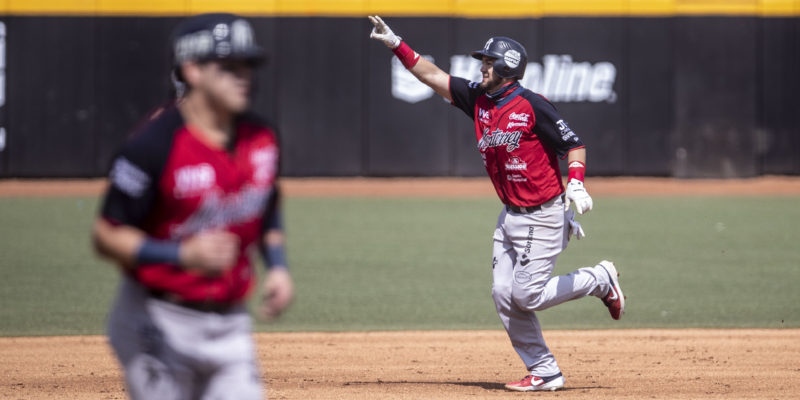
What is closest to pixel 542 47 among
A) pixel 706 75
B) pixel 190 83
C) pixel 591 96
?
pixel 591 96

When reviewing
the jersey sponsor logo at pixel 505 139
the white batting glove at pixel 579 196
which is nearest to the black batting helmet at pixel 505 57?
the jersey sponsor logo at pixel 505 139

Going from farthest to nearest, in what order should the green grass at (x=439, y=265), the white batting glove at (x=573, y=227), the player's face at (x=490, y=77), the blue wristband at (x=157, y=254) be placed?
the green grass at (x=439, y=265) → the white batting glove at (x=573, y=227) → the player's face at (x=490, y=77) → the blue wristband at (x=157, y=254)

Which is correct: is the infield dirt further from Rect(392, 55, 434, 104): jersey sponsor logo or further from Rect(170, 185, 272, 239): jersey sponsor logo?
Rect(392, 55, 434, 104): jersey sponsor logo

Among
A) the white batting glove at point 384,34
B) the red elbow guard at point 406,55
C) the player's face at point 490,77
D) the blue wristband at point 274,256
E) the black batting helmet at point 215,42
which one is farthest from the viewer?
the red elbow guard at point 406,55

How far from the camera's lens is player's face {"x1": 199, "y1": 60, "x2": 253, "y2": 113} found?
3.47 metres

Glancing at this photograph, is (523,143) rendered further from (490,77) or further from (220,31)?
(220,31)

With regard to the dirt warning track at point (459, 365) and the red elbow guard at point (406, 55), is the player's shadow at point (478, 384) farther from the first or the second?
the red elbow guard at point (406, 55)

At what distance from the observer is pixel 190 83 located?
11.6 feet

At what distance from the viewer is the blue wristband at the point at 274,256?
3.68 m

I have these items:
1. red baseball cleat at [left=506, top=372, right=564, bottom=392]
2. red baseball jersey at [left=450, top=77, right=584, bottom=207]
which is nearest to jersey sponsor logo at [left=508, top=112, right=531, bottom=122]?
red baseball jersey at [left=450, top=77, right=584, bottom=207]

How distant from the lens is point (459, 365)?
8062 mm

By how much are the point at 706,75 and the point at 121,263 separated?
22.1 metres

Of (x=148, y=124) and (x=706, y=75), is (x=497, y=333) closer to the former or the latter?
(x=148, y=124)

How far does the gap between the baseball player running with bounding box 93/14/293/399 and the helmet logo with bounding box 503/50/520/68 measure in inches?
143
